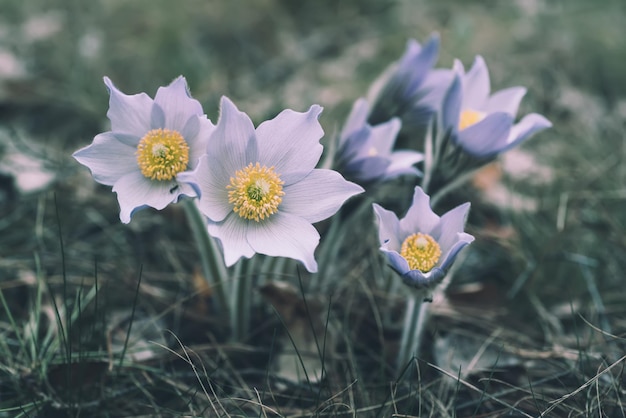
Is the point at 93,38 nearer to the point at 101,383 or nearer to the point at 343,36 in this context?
the point at 343,36

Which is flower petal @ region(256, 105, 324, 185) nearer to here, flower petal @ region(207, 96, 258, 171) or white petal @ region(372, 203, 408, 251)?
flower petal @ region(207, 96, 258, 171)

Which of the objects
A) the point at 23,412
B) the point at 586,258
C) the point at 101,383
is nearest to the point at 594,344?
the point at 586,258

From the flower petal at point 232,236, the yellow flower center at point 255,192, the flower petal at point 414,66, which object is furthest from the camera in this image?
the flower petal at point 414,66

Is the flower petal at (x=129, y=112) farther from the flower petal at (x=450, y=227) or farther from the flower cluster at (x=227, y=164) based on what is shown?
the flower petal at (x=450, y=227)

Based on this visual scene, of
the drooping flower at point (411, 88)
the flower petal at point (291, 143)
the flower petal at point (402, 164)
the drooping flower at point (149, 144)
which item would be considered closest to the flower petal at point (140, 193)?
the drooping flower at point (149, 144)

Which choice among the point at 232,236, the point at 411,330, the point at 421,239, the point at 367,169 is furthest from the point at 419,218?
the point at 232,236
